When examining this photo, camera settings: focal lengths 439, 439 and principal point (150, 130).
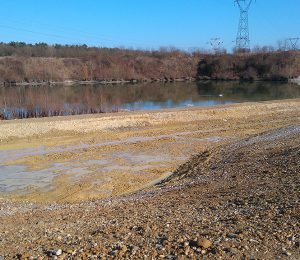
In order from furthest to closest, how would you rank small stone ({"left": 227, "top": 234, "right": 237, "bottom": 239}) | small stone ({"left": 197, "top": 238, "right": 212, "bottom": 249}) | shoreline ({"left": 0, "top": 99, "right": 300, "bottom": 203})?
shoreline ({"left": 0, "top": 99, "right": 300, "bottom": 203}) → small stone ({"left": 227, "top": 234, "right": 237, "bottom": 239}) → small stone ({"left": 197, "top": 238, "right": 212, "bottom": 249})

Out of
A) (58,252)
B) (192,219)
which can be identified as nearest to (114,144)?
(192,219)

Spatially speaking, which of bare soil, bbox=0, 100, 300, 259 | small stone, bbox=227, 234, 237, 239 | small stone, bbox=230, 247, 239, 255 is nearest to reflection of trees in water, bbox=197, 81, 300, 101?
bare soil, bbox=0, 100, 300, 259

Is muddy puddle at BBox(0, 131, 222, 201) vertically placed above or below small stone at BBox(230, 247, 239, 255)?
below

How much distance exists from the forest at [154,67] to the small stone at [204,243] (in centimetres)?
8352

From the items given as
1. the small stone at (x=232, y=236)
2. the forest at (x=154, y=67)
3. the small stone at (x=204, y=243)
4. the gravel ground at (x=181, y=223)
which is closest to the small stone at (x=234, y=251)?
the gravel ground at (x=181, y=223)

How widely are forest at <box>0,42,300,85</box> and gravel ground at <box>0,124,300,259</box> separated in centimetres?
7929

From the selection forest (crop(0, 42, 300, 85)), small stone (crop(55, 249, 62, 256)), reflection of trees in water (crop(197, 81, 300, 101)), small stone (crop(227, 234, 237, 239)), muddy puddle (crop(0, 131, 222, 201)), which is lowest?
muddy puddle (crop(0, 131, 222, 201))

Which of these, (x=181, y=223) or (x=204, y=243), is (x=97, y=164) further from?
(x=204, y=243)

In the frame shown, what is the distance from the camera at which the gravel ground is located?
6.49m

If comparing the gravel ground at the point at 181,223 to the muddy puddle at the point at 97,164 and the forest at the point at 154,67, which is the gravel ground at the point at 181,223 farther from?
the forest at the point at 154,67

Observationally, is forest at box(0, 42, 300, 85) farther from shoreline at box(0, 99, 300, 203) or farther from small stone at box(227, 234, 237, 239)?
small stone at box(227, 234, 237, 239)

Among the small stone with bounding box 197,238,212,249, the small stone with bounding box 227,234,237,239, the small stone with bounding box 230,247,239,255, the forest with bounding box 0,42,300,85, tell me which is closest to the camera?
the small stone with bounding box 230,247,239,255

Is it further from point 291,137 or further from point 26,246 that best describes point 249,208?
point 291,137

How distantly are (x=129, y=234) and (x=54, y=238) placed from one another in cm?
134
